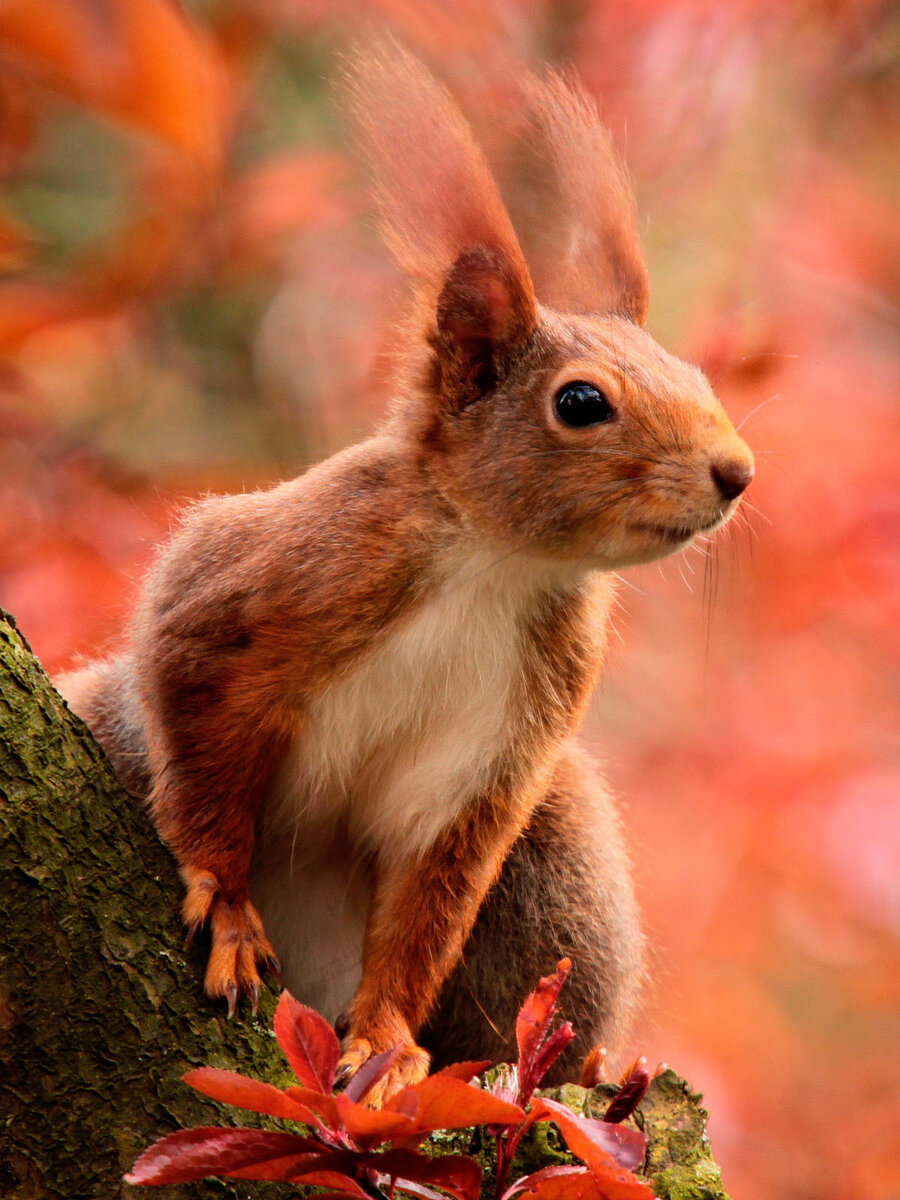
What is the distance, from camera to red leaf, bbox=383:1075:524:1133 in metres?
1.13

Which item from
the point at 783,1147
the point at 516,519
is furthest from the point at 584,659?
the point at 783,1147

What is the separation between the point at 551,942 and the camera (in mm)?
2324

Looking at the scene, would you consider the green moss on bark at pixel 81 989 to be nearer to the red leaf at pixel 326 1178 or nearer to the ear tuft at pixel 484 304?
the red leaf at pixel 326 1178

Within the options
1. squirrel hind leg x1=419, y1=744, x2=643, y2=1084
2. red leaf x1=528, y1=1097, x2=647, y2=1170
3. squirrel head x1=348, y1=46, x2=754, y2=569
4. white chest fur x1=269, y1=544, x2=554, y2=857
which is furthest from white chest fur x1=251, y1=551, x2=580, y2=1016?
red leaf x1=528, y1=1097, x2=647, y2=1170

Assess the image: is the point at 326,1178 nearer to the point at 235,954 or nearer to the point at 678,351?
the point at 235,954

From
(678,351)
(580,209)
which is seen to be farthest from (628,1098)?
(678,351)

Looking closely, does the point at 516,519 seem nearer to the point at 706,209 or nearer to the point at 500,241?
the point at 500,241

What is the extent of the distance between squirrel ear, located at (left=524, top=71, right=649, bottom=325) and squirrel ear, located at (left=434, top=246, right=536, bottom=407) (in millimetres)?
259

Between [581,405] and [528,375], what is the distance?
4.6 inches

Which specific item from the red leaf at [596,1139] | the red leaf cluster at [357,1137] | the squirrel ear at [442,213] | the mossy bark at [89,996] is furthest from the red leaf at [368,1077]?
the squirrel ear at [442,213]

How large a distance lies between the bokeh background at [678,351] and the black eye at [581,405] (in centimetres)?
55

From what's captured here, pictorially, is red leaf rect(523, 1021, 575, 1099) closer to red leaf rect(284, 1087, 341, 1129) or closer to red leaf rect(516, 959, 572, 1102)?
red leaf rect(516, 959, 572, 1102)

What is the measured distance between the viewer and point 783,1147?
3.62 meters

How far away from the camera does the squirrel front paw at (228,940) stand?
1608mm
